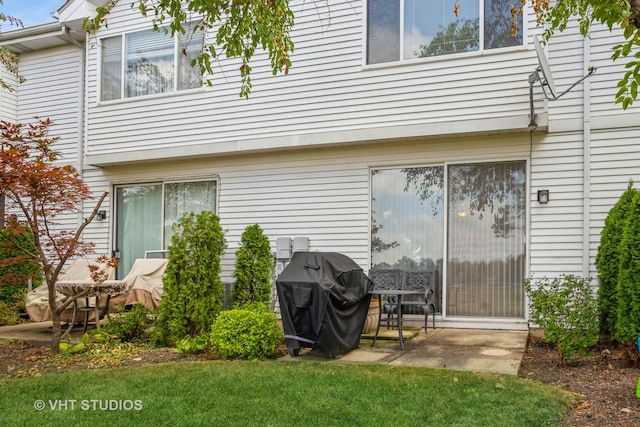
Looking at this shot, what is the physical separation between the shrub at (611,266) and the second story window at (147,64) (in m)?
6.69

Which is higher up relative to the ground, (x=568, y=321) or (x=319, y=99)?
(x=319, y=99)

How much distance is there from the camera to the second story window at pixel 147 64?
960cm

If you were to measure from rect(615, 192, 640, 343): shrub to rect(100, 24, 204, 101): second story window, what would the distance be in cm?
689

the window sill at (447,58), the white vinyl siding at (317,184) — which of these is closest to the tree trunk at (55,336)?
the white vinyl siding at (317,184)

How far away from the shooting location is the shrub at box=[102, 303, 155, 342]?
6.96m

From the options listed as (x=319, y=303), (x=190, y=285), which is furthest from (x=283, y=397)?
(x=190, y=285)

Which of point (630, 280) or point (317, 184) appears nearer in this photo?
point (630, 280)

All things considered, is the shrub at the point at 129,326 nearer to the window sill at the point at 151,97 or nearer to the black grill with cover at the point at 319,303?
the black grill with cover at the point at 319,303

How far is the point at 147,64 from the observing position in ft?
32.7

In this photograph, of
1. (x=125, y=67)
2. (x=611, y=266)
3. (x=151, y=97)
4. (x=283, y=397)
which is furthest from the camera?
(x=125, y=67)

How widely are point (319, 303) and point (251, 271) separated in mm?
2039

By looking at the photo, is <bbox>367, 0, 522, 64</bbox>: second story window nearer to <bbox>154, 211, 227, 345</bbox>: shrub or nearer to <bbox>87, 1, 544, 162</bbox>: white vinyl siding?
<bbox>87, 1, 544, 162</bbox>: white vinyl siding

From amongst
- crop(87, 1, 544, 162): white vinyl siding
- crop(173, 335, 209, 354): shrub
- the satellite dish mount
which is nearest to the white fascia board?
crop(87, 1, 544, 162): white vinyl siding

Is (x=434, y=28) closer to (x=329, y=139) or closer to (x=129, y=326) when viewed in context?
(x=329, y=139)
